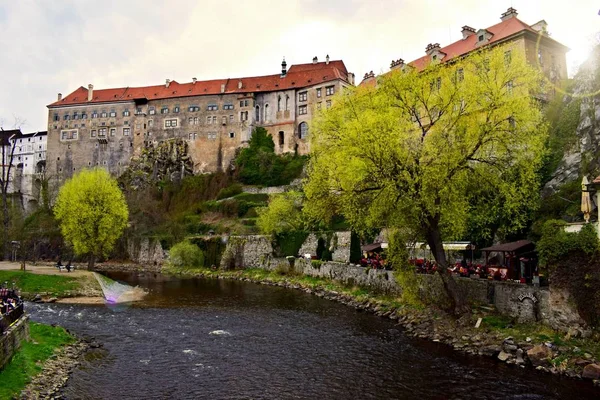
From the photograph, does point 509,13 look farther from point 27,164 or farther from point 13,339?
point 27,164

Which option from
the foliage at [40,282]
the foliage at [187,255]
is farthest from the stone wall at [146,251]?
the foliage at [40,282]

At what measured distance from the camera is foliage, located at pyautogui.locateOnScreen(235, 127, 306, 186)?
64.5 meters

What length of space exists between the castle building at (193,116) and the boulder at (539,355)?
5305cm

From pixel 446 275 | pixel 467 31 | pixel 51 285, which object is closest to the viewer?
pixel 446 275

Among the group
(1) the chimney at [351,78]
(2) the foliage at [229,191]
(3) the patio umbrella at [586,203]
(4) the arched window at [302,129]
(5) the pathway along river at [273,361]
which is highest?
(1) the chimney at [351,78]

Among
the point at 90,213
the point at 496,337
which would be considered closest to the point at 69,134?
the point at 90,213

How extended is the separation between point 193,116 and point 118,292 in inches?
1834

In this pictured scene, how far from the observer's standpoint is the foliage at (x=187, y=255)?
5125 cm

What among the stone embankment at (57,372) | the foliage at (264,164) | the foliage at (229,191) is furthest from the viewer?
the foliage at (229,191)

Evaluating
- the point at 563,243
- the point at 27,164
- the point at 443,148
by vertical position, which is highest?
the point at 27,164

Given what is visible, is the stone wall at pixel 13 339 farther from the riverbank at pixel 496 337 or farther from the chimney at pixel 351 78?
the chimney at pixel 351 78

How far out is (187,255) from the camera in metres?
51.3

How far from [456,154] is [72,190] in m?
33.8

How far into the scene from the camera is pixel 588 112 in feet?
92.1
